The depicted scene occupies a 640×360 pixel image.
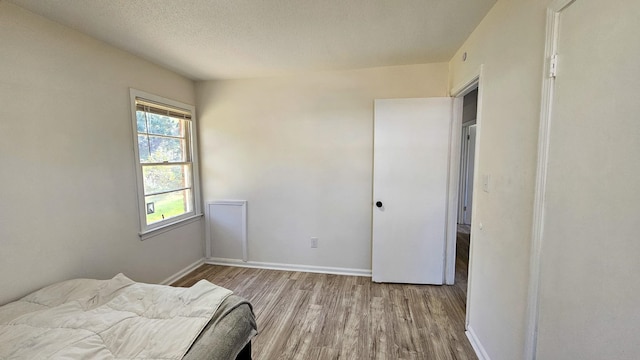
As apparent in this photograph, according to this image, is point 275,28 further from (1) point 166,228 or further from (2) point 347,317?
(2) point 347,317

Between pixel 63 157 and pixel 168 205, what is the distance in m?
1.15

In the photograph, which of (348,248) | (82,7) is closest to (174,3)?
(82,7)

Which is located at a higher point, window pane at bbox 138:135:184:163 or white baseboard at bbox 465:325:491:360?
window pane at bbox 138:135:184:163

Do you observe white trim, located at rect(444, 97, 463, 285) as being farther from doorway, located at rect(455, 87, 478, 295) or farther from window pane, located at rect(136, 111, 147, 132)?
window pane, located at rect(136, 111, 147, 132)

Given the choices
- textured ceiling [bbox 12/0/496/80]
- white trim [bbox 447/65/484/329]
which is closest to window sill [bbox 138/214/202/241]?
textured ceiling [bbox 12/0/496/80]

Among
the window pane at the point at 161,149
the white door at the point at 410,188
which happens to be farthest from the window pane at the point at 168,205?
the white door at the point at 410,188

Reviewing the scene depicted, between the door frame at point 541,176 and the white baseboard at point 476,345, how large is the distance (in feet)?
1.81

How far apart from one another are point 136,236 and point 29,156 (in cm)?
106

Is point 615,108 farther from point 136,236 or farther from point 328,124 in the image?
point 136,236

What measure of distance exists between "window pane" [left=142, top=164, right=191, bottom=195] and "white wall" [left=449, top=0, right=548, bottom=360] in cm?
305

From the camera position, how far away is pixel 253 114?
10.3ft

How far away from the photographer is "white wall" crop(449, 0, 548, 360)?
4.17 ft

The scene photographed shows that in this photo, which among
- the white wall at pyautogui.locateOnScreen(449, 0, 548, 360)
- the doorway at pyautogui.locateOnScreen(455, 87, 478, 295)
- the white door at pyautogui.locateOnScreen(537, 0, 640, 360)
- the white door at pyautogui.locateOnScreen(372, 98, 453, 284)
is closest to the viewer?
the white door at pyautogui.locateOnScreen(537, 0, 640, 360)

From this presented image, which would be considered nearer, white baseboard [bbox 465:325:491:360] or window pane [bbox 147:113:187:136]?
white baseboard [bbox 465:325:491:360]
